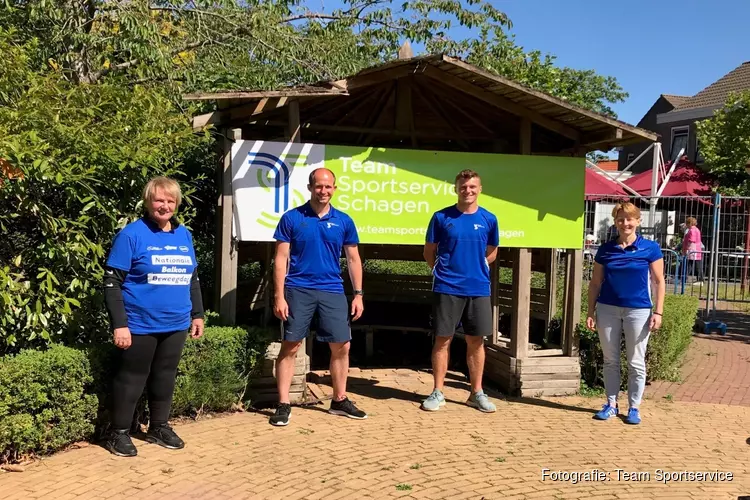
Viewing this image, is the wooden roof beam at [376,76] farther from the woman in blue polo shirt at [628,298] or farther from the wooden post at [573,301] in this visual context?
the wooden post at [573,301]

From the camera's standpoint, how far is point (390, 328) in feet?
25.8

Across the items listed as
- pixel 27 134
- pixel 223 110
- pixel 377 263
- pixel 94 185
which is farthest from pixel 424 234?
pixel 377 263

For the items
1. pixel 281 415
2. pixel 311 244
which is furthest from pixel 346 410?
pixel 311 244

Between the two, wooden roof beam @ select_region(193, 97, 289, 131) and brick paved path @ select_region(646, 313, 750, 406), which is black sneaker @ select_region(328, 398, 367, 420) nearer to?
wooden roof beam @ select_region(193, 97, 289, 131)

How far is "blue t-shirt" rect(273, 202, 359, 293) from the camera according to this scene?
4957 millimetres

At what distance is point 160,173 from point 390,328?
12.2ft

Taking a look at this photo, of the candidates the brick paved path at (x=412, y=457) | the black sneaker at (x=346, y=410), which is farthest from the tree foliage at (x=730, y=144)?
the black sneaker at (x=346, y=410)

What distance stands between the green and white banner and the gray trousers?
3.43 ft

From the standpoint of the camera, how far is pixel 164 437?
4410mm

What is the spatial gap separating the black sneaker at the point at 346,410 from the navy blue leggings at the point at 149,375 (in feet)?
4.62

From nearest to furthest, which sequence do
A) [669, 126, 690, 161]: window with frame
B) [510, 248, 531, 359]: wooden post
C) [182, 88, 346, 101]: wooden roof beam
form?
[182, 88, 346, 101]: wooden roof beam
[510, 248, 531, 359]: wooden post
[669, 126, 690, 161]: window with frame

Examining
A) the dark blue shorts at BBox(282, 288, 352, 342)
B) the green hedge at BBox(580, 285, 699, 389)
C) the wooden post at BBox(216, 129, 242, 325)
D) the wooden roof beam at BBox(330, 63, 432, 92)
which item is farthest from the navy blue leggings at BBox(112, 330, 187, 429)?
the green hedge at BBox(580, 285, 699, 389)

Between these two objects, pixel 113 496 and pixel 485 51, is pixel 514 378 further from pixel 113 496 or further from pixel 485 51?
pixel 485 51

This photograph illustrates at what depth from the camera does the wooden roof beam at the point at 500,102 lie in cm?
591
